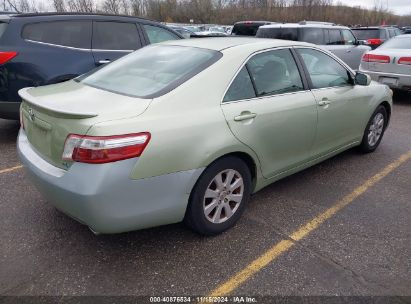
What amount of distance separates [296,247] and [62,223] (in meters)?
1.95

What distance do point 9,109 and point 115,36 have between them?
1.93 meters

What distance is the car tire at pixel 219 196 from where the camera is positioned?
2758mm

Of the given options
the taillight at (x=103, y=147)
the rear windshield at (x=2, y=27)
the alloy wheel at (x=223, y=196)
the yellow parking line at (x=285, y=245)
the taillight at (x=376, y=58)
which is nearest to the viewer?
the taillight at (x=103, y=147)

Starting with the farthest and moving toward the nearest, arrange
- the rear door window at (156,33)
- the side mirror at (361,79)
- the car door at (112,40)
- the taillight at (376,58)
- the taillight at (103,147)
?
the taillight at (376,58) → the rear door window at (156,33) → the car door at (112,40) → the side mirror at (361,79) → the taillight at (103,147)

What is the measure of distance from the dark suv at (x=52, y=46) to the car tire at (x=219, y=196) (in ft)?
10.6

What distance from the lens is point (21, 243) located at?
2914 millimetres

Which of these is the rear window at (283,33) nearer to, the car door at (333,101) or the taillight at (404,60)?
the taillight at (404,60)

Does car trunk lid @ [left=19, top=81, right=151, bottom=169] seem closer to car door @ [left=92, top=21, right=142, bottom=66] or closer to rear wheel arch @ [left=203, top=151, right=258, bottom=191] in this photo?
rear wheel arch @ [left=203, top=151, right=258, bottom=191]

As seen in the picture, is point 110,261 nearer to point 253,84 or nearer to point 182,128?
point 182,128

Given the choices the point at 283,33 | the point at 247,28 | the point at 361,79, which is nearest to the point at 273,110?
the point at 361,79

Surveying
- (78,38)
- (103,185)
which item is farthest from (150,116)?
(78,38)

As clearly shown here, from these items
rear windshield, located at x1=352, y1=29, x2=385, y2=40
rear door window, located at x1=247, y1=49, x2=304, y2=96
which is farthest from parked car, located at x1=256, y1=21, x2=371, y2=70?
rear door window, located at x1=247, y1=49, x2=304, y2=96

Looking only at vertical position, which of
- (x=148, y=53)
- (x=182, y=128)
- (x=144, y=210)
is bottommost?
(x=144, y=210)

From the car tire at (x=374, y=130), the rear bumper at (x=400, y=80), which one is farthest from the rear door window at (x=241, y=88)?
the rear bumper at (x=400, y=80)
